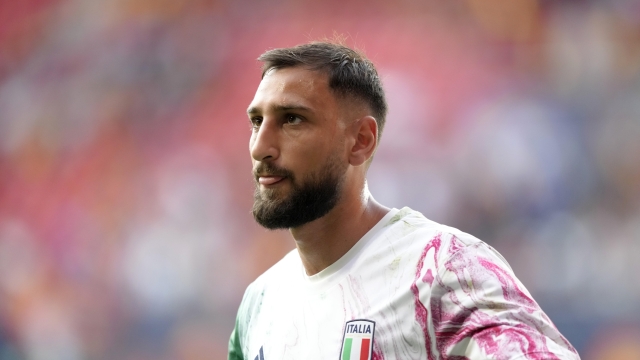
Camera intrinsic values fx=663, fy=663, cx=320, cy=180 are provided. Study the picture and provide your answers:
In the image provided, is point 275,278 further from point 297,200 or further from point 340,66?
point 340,66

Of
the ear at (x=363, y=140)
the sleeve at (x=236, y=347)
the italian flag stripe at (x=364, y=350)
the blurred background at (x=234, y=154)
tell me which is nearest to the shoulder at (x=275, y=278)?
the sleeve at (x=236, y=347)

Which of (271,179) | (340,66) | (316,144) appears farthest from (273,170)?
(340,66)

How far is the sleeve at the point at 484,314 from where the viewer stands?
4.36 feet

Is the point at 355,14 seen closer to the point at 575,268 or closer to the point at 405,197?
the point at 405,197

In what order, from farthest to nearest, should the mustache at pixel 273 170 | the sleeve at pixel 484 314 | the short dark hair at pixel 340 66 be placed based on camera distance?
the short dark hair at pixel 340 66
the mustache at pixel 273 170
the sleeve at pixel 484 314

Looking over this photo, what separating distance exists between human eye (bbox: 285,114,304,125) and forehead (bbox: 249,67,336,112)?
0.04 metres

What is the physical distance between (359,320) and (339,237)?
0.32 m

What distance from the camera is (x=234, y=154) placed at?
189 inches

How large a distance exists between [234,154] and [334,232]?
9.76ft

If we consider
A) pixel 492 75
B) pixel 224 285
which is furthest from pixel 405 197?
pixel 224 285

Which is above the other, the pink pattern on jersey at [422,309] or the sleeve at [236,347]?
the pink pattern on jersey at [422,309]

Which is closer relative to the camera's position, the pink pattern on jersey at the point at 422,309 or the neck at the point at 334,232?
the pink pattern on jersey at the point at 422,309

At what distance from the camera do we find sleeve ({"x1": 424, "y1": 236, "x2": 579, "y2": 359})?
4.36 feet

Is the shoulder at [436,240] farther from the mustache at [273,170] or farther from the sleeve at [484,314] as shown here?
the mustache at [273,170]
